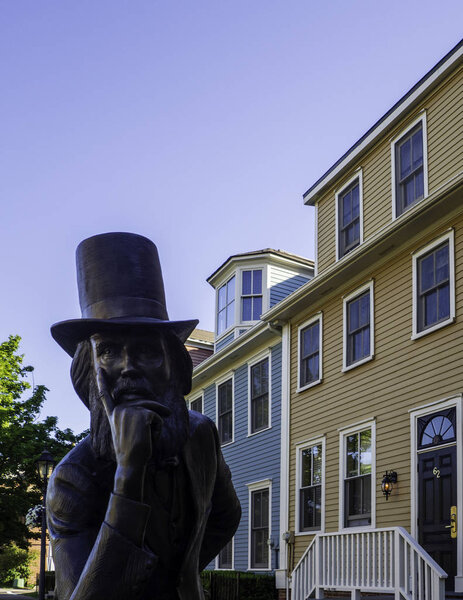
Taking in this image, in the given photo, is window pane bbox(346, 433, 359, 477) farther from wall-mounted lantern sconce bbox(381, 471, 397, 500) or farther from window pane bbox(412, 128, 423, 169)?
window pane bbox(412, 128, 423, 169)

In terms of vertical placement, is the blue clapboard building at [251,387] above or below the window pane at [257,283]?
below

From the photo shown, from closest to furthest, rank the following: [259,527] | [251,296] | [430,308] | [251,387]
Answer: [430,308]
[259,527]
[251,387]
[251,296]

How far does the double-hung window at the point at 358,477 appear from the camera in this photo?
1614cm

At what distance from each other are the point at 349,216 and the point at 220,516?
1673 cm

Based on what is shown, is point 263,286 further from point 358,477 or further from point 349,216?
point 358,477

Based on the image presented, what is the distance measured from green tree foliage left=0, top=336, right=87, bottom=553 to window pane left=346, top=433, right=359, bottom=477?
12.8m

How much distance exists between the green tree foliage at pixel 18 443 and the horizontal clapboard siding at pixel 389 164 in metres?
12.7

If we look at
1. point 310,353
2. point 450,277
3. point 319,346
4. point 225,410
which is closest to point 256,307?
point 225,410

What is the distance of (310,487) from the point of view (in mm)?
18547

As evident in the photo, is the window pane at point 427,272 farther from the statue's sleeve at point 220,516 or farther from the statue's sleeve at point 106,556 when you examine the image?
the statue's sleeve at point 106,556

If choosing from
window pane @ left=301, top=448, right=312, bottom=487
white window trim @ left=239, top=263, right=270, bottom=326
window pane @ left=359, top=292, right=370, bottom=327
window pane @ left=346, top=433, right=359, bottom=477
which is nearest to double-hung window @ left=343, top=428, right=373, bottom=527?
window pane @ left=346, top=433, right=359, bottom=477

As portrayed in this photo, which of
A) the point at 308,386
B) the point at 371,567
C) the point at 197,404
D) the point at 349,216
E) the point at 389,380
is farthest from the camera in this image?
the point at 197,404

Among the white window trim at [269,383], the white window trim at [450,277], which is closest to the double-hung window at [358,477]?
the white window trim at [450,277]

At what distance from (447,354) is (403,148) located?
4731mm
